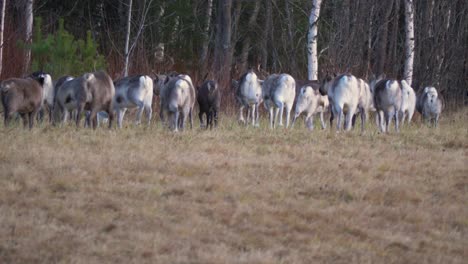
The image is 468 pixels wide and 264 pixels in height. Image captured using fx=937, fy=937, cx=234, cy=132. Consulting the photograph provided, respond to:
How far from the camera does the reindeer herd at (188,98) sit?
1708cm

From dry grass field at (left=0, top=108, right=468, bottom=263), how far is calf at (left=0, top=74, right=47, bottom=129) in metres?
0.80

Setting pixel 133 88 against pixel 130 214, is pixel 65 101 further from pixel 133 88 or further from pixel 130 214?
pixel 130 214

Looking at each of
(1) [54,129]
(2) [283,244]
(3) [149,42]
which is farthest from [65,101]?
(3) [149,42]

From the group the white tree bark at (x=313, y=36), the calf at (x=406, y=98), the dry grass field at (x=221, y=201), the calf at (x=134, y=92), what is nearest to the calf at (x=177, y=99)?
the calf at (x=134, y=92)

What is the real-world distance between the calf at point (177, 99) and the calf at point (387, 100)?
4069mm

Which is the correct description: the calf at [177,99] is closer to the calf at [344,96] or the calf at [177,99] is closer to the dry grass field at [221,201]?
the dry grass field at [221,201]

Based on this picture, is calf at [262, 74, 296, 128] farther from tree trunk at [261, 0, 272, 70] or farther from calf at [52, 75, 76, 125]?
tree trunk at [261, 0, 272, 70]

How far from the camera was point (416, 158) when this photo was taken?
15172mm

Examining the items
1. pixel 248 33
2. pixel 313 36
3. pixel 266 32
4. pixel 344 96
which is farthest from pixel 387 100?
pixel 248 33

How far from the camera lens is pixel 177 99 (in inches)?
715

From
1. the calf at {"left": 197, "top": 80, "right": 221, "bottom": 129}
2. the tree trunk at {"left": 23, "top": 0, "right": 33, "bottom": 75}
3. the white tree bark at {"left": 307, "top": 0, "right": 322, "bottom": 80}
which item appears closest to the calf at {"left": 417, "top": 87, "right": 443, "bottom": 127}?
the white tree bark at {"left": 307, "top": 0, "right": 322, "bottom": 80}

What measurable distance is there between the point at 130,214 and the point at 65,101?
7.11 m

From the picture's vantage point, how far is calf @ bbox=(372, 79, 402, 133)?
770 inches

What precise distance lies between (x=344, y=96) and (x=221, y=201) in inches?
307
